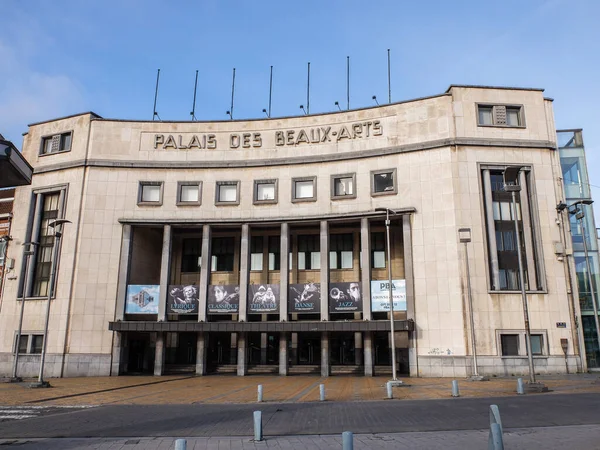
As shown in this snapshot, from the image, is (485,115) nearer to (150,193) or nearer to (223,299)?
(223,299)

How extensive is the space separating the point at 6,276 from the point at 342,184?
90.8 feet

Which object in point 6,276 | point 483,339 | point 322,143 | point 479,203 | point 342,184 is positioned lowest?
point 483,339

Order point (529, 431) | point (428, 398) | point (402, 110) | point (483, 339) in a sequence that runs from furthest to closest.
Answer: point (402, 110), point (483, 339), point (428, 398), point (529, 431)

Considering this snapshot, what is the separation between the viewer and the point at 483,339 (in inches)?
1236

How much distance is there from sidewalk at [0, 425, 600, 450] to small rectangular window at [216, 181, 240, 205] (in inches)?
1052

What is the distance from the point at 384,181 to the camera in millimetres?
36062

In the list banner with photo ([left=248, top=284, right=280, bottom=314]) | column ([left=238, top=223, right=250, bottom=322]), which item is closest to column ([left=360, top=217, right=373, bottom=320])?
banner with photo ([left=248, top=284, right=280, bottom=314])

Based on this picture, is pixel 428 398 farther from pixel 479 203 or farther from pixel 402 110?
pixel 402 110

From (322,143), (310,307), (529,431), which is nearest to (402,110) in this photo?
(322,143)

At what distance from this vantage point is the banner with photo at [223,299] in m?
36.6

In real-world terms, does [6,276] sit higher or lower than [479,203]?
lower

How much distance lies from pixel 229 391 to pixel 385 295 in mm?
14123

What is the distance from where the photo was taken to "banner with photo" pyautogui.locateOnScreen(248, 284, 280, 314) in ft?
119

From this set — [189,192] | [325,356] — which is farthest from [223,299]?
[189,192]
